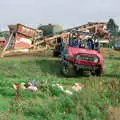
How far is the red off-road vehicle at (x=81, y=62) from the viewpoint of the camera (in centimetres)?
2061

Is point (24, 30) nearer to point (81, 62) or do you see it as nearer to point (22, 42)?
point (22, 42)

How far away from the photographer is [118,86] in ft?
35.0

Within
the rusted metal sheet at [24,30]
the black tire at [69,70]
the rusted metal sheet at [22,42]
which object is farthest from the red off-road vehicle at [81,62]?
the rusted metal sheet at [24,30]

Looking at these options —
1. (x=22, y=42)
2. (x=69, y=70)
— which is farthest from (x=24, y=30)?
(x=69, y=70)

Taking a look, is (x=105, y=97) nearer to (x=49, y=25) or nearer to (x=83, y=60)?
(x=83, y=60)

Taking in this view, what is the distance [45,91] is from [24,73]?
8129mm

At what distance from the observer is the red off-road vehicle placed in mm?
20609

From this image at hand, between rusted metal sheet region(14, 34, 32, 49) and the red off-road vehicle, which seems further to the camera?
rusted metal sheet region(14, 34, 32, 49)

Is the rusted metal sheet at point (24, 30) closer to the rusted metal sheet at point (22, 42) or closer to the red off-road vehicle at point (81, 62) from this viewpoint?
the rusted metal sheet at point (22, 42)

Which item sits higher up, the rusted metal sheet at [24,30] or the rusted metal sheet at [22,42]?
the rusted metal sheet at [24,30]

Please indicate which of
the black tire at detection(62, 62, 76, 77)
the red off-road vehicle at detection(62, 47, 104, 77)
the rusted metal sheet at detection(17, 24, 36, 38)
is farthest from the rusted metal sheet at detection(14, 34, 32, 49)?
the red off-road vehicle at detection(62, 47, 104, 77)

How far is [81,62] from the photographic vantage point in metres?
20.7

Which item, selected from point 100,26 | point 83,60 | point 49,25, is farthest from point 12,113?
point 49,25

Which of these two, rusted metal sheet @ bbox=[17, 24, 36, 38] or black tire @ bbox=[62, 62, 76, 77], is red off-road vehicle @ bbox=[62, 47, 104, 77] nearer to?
black tire @ bbox=[62, 62, 76, 77]
